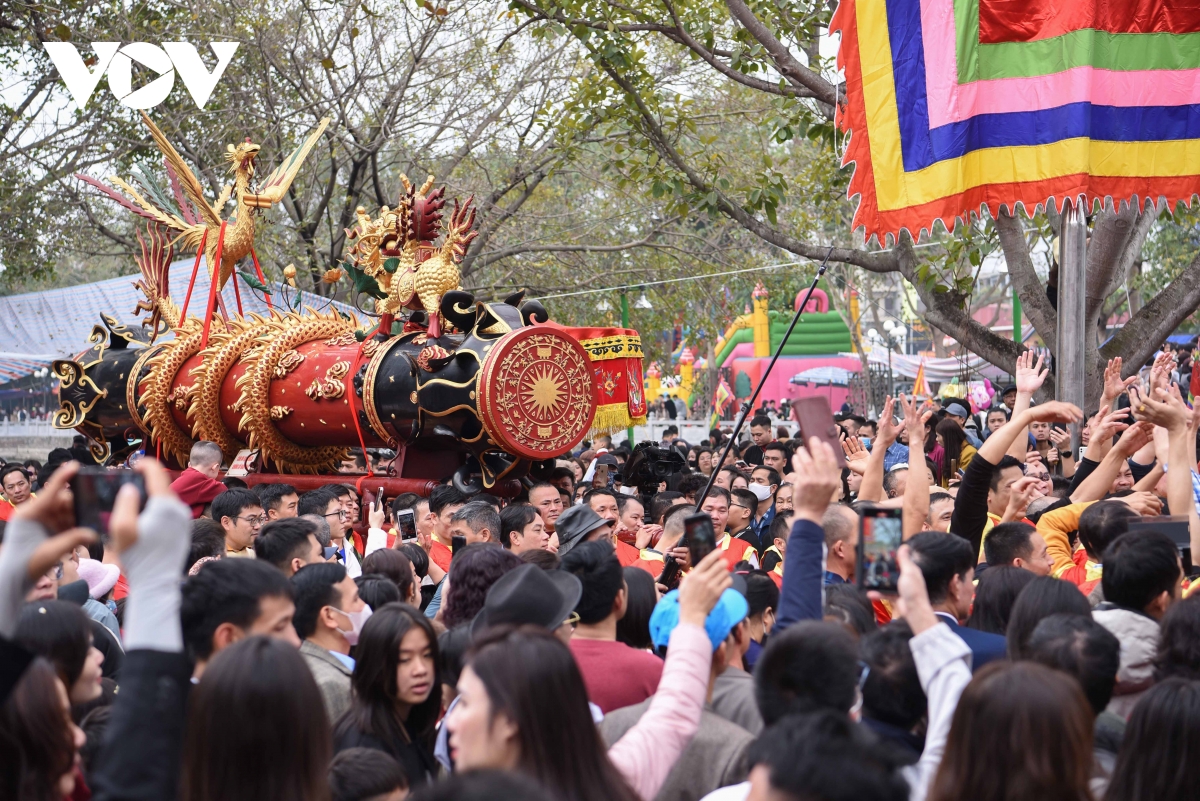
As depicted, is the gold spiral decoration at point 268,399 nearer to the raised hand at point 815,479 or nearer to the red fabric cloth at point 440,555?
the red fabric cloth at point 440,555

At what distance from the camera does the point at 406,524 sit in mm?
7883

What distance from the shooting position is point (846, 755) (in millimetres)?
2135

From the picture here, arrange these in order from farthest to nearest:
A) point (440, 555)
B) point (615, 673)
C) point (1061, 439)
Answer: point (1061, 439) → point (440, 555) → point (615, 673)

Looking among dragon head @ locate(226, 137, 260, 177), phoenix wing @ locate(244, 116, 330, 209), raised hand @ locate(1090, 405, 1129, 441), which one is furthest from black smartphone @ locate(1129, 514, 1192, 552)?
dragon head @ locate(226, 137, 260, 177)

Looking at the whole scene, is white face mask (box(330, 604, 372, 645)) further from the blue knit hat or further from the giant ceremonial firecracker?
the giant ceremonial firecracker

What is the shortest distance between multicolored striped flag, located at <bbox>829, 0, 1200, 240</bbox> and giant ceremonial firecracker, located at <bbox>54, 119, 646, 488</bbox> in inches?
122

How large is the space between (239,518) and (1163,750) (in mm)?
4869

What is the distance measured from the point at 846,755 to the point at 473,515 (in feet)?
14.1

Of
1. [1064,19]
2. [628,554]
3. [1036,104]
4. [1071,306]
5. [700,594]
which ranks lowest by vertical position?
[628,554]

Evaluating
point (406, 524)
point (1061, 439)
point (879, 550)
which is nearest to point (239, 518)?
point (406, 524)

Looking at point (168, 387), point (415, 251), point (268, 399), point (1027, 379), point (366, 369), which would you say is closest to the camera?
point (1027, 379)

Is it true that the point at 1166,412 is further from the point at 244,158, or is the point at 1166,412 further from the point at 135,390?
the point at 135,390

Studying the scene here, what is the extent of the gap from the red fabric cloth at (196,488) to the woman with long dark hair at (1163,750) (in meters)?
5.86

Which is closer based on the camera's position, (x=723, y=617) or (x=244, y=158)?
(x=723, y=617)
